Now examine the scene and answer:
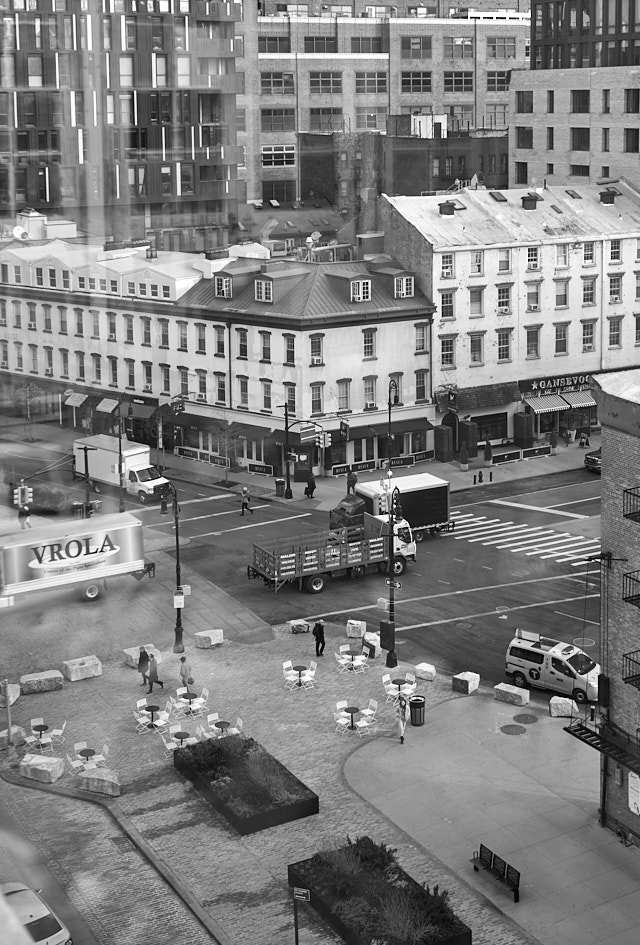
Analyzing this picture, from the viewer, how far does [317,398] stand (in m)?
62.3

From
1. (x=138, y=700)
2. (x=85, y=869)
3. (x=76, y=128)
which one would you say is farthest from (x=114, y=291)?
(x=76, y=128)

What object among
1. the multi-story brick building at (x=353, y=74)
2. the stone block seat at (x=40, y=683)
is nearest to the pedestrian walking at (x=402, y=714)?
the stone block seat at (x=40, y=683)

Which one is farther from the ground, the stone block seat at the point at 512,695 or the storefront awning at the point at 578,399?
the storefront awning at the point at 578,399

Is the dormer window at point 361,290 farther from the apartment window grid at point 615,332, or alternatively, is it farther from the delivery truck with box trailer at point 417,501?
the apartment window grid at point 615,332

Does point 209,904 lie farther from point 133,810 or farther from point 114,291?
point 114,291

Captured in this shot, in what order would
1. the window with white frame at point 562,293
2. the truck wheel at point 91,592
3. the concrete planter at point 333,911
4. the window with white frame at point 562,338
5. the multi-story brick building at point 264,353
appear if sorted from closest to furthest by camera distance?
1. the concrete planter at point 333,911
2. the truck wheel at point 91,592
3. the multi-story brick building at point 264,353
4. the window with white frame at point 562,293
5. the window with white frame at point 562,338

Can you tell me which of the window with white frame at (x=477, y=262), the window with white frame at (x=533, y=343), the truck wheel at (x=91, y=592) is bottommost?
the truck wheel at (x=91, y=592)

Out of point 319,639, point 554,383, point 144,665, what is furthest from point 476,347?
point 144,665

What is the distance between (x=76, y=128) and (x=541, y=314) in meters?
53.2

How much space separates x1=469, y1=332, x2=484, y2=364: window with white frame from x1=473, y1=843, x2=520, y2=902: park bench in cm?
3956

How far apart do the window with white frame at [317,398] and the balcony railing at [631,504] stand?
3346 cm

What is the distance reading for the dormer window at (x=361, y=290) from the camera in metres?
63.5

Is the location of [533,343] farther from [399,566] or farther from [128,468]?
[399,566]

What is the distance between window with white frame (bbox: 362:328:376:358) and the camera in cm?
6344
